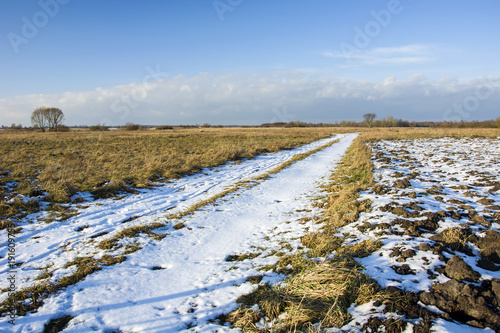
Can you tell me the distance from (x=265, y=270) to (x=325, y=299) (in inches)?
51.8

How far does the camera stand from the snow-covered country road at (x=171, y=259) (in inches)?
139

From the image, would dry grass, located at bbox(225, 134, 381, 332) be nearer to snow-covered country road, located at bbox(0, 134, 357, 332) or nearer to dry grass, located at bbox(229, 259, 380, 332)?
dry grass, located at bbox(229, 259, 380, 332)

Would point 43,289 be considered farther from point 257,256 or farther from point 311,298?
point 311,298

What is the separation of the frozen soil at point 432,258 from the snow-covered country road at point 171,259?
163 centimetres

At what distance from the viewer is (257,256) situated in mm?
5121

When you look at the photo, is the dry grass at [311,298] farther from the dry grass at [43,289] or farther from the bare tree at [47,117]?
the bare tree at [47,117]

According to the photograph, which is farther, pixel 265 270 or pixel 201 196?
pixel 201 196

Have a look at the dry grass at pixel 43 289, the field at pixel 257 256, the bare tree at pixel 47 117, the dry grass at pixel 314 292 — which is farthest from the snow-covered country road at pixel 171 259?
the bare tree at pixel 47 117

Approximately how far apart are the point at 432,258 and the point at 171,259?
4.62 m

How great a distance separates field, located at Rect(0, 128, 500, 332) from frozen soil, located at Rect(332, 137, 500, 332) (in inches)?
0.9

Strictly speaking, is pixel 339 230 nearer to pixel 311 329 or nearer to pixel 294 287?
pixel 294 287

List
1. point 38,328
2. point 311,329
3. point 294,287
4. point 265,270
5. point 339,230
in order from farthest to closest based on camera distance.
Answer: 1. point 339,230
2. point 265,270
3. point 294,287
4. point 38,328
5. point 311,329

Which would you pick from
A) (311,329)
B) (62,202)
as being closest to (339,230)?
(311,329)

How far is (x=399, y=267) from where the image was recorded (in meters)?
3.96
